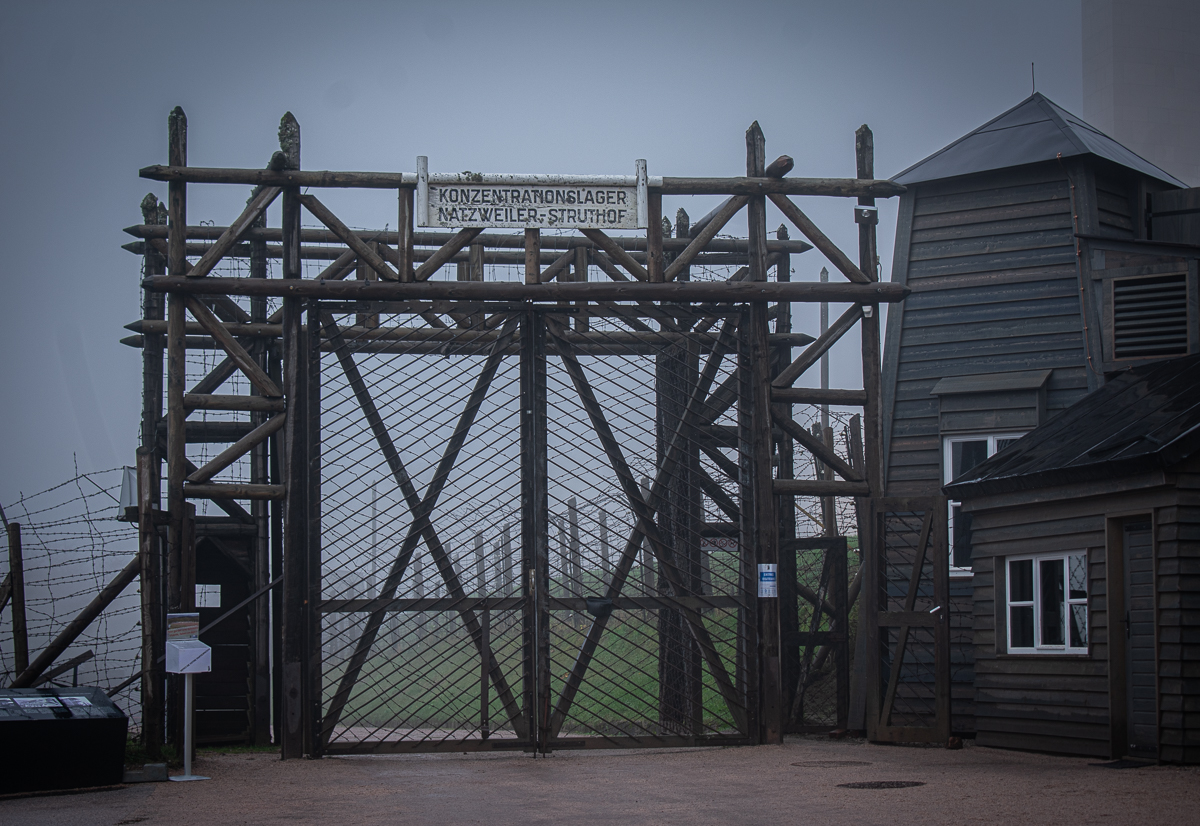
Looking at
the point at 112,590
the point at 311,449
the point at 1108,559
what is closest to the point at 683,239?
the point at 311,449

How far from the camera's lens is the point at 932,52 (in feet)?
393

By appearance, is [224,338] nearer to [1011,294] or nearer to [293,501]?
[293,501]

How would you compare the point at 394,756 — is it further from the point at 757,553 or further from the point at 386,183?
the point at 386,183

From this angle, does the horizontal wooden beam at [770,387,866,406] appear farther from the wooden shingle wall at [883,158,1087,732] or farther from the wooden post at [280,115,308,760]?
the wooden post at [280,115,308,760]

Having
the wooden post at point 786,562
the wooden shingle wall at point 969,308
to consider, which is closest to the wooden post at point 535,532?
the wooden post at point 786,562

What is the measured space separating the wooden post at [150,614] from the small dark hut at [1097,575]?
27.4 feet

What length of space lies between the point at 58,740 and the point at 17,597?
294 cm

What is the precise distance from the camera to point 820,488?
41.8 ft

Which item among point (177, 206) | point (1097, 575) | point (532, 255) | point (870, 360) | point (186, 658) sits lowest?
point (186, 658)

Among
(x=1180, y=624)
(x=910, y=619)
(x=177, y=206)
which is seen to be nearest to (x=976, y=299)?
(x=910, y=619)

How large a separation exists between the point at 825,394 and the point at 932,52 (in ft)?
383

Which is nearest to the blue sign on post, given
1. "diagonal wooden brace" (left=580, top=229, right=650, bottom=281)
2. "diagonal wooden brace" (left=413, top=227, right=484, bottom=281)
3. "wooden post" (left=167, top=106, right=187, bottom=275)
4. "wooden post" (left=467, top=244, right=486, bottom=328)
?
"diagonal wooden brace" (left=580, top=229, right=650, bottom=281)

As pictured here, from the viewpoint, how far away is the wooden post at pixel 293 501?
1176 centimetres

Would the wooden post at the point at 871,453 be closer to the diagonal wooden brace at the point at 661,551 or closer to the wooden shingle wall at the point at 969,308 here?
the diagonal wooden brace at the point at 661,551
